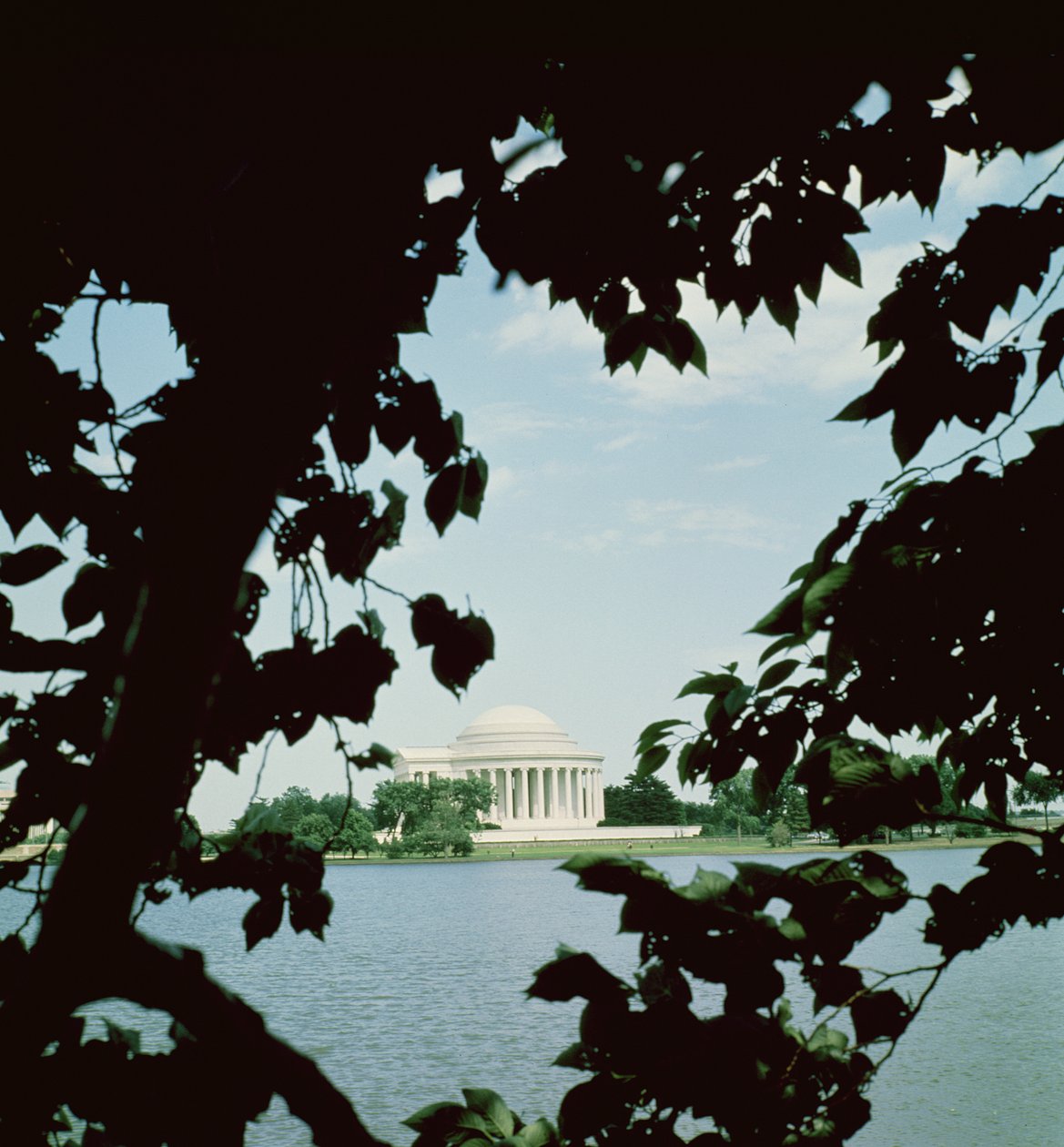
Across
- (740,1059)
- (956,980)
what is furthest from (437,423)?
(956,980)

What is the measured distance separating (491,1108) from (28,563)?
A: 1725mm

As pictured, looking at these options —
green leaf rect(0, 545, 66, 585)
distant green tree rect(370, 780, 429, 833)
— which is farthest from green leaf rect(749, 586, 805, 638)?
distant green tree rect(370, 780, 429, 833)

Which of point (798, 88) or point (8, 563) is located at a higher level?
point (798, 88)

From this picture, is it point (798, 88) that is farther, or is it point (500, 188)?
point (500, 188)

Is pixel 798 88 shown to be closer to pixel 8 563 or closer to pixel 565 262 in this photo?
pixel 565 262

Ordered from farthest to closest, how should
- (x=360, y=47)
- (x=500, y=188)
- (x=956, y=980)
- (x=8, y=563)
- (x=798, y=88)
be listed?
(x=956, y=980) → (x=500, y=188) → (x=8, y=563) → (x=798, y=88) → (x=360, y=47)

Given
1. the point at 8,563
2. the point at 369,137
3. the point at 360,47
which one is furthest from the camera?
the point at 8,563

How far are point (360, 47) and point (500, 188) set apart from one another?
1.14 meters

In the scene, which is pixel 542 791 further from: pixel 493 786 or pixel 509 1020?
pixel 509 1020

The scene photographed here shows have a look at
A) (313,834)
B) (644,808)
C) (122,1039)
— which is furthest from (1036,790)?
(644,808)

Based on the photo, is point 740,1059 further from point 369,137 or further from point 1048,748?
point 369,137

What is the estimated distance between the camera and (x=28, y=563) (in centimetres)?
256

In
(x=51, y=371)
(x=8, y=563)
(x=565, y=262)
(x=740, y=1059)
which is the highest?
(x=565, y=262)

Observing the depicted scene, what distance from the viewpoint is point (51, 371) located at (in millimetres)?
2676
